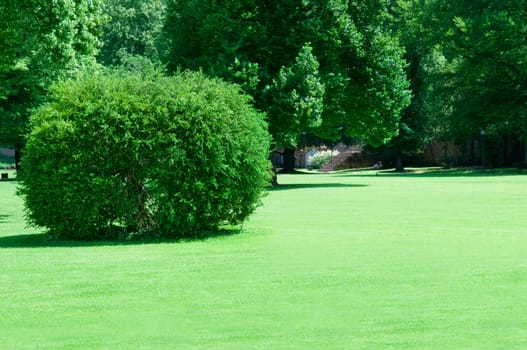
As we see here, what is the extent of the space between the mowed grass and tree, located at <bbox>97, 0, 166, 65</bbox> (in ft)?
243

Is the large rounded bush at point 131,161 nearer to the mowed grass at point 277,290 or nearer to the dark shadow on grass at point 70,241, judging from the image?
the dark shadow on grass at point 70,241

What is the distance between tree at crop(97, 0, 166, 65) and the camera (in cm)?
9225

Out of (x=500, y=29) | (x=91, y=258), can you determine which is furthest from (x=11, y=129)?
(x=91, y=258)

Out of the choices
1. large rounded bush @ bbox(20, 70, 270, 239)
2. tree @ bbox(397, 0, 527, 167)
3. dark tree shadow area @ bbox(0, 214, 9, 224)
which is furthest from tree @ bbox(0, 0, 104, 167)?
tree @ bbox(397, 0, 527, 167)

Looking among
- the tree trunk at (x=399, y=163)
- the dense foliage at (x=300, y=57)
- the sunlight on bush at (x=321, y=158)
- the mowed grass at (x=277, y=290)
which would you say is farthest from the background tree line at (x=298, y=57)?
the sunlight on bush at (x=321, y=158)

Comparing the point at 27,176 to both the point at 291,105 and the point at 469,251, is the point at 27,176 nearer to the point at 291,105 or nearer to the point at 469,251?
the point at 469,251

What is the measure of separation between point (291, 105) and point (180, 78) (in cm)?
2378

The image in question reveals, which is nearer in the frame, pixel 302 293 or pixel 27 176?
pixel 302 293

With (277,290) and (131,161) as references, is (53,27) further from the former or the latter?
(277,290)

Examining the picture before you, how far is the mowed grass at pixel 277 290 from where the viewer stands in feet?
26.9

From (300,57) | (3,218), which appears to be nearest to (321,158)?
(300,57)

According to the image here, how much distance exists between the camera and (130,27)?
96.1 m

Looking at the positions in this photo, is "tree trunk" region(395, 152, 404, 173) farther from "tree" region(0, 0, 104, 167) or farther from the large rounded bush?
the large rounded bush

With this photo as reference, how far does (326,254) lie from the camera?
14.7m
